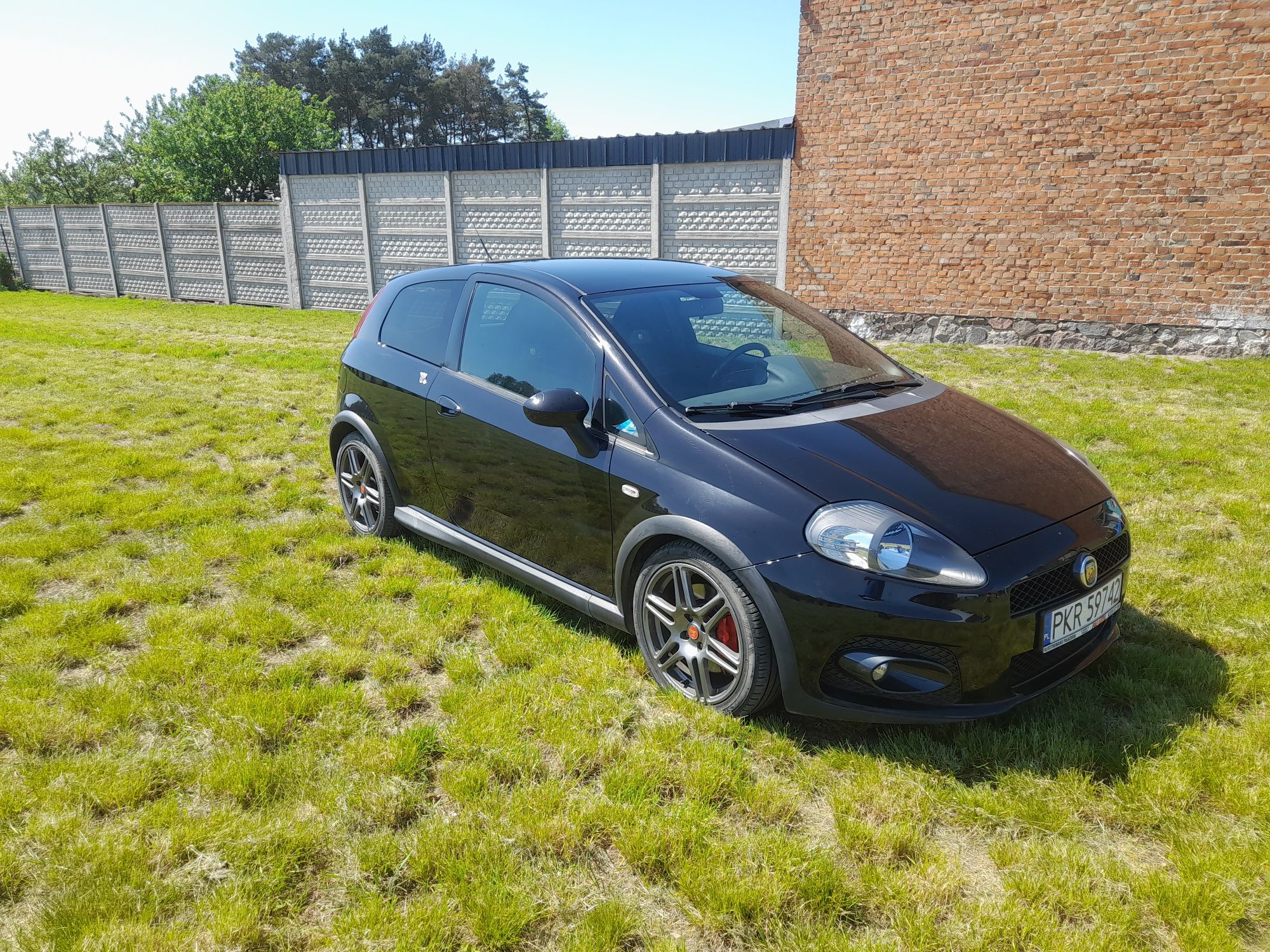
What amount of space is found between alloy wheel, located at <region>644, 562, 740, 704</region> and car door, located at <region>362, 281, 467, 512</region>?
5.42ft

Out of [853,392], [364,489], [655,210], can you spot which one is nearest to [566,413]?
[853,392]

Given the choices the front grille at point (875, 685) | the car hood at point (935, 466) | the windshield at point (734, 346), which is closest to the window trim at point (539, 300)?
the windshield at point (734, 346)

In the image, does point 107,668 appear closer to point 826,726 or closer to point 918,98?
point 826,726

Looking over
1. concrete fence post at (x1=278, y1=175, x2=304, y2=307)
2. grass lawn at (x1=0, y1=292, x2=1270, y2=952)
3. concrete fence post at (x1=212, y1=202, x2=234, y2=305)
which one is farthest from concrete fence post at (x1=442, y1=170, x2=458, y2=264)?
grass lawn at (x1=0, y1=292, x2=1270, y2=952)

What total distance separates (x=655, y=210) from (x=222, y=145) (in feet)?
93.7

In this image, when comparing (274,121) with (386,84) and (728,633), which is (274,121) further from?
(728,633)

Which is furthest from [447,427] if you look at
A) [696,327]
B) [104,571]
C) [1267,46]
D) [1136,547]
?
[1267,46]

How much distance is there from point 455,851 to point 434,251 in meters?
16.4

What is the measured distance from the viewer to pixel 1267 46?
10133 millimetres

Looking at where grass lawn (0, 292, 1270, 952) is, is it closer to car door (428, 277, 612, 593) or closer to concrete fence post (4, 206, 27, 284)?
car door (428, 277, 612, 593)

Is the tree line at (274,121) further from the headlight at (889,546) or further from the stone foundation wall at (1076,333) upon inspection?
the headlight at (889,546)

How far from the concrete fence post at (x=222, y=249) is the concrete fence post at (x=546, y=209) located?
9990mm

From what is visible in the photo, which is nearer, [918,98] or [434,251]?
[918,98]

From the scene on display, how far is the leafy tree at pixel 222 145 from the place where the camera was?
3500cm
